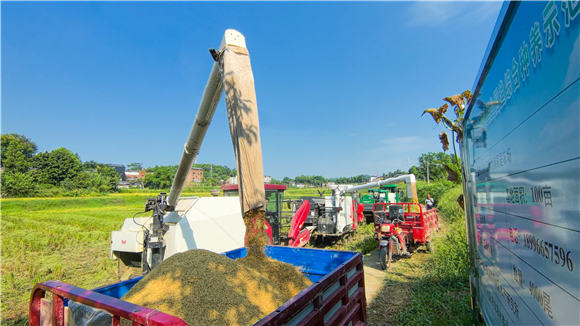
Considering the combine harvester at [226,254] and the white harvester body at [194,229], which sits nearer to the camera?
the combine harvester at [226,254]

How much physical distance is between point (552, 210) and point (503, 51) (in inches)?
43.3

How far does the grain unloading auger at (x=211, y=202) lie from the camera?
264 centimetres

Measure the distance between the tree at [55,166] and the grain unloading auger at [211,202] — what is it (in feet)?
169

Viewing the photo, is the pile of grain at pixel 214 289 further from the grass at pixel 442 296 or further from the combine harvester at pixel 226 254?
the grass at pixel 442 296

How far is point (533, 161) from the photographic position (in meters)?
1.33

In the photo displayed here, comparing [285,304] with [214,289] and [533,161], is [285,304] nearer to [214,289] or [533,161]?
[214,289]

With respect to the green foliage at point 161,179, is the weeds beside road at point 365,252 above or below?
below

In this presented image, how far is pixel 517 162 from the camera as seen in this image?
5.07 ft

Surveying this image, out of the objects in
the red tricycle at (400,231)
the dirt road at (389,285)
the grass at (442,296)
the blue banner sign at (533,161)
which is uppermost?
the blue banner sign at (533,161)

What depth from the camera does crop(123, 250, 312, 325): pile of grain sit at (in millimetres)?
2004

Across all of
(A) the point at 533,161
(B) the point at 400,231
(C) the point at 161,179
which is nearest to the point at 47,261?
(B) the point at 400,231

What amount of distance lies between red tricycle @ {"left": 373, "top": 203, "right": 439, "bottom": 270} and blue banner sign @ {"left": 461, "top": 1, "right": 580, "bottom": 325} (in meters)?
5.17

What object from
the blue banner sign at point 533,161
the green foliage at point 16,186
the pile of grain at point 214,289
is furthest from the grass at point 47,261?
the green foliage at point 16,186

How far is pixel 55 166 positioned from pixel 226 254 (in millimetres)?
56630
